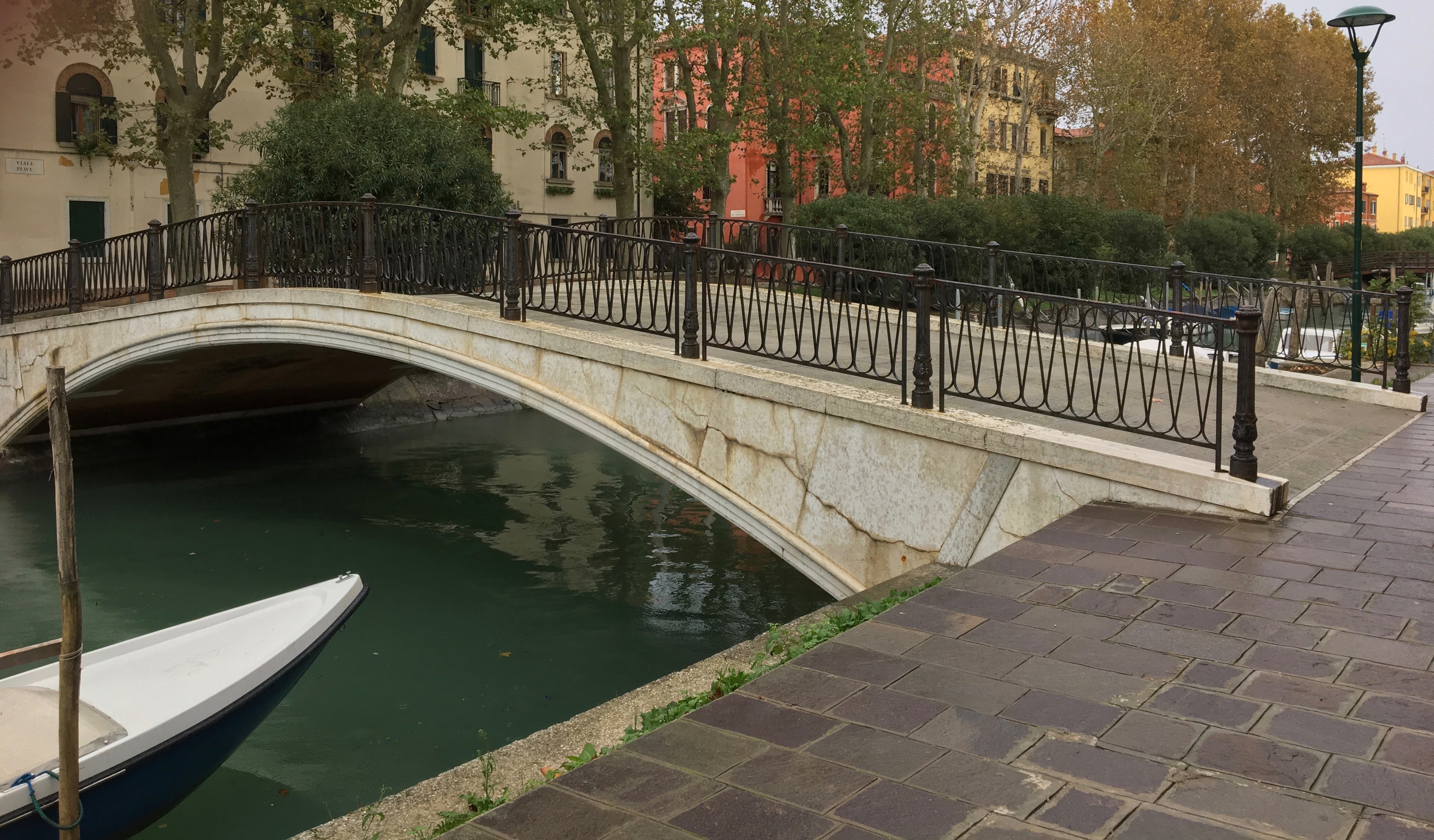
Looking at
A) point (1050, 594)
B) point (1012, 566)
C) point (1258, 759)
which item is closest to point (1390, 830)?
point (1258, 759)

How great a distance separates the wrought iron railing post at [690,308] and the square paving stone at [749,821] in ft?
16.9

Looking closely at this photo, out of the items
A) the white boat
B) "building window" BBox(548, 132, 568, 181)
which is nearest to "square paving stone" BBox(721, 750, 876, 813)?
the white boat

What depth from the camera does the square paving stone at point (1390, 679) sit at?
3578 mm

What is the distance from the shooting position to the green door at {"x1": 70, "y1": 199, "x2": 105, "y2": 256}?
23828 mm

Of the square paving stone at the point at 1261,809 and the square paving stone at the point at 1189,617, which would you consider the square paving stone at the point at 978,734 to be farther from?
the square paving stone at the point at 1189,617

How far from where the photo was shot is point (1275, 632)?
4.11 metres

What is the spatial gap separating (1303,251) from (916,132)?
946 inches

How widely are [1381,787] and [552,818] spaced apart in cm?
218

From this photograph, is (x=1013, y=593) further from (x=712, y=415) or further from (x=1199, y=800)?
(x=712, y=415)

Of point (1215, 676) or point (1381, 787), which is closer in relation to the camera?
point (1381, 787)

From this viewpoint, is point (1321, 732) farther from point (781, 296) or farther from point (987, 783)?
point (781, 296)

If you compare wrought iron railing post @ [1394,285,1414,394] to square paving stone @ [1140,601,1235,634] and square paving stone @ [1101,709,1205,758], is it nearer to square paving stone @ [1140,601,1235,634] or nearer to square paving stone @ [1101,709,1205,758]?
square paving stone @ [1140,601,1235,634]

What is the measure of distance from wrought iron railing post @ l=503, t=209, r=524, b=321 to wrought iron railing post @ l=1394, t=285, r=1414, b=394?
7.34 m

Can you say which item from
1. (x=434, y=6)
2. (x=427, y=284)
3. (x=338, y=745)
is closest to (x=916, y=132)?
(x=434, y=6)
